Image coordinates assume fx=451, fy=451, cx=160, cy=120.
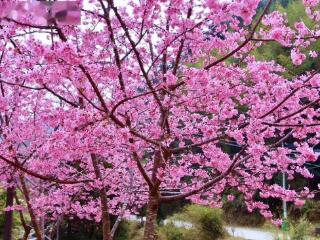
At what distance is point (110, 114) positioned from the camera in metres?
3.72

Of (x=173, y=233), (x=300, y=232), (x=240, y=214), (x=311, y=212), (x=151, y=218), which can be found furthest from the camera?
(x=240, y=214)

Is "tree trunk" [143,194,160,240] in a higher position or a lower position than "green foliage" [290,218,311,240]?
higher

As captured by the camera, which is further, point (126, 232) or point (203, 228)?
point (126, 232)

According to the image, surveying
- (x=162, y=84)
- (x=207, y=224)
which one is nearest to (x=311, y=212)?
(x=207, y=224)

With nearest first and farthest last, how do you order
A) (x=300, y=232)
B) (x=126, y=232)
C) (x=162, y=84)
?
(x=162, y=84)
(x=300, y=232)
(x=126, y=232)

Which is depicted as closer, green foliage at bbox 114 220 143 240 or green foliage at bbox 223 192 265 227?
green foliage at bbox 114 220 143 240

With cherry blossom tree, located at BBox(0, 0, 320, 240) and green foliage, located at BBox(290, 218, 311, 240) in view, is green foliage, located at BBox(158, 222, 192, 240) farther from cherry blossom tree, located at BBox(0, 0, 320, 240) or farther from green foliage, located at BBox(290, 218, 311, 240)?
cherry blossom tree, located at BBox(0, 0, 320, 240)

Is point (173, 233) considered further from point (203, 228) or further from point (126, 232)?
point (126, 232)

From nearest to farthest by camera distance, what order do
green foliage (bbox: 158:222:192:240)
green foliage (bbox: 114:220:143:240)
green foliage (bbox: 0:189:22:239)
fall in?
green foliage (bbox: 0:189:22:239), green foliage (bbox: 158:222:192:240), green foliage (bbox: 114:220:143:240)

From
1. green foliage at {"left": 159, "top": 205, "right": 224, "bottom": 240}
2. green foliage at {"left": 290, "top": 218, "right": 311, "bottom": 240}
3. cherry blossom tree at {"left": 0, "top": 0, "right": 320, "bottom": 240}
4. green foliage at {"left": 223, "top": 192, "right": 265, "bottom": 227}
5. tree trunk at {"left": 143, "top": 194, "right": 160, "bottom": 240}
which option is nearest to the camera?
cherry blossom tree at {"left": 0, "top": 0, "right": 320, "bottom": 240}

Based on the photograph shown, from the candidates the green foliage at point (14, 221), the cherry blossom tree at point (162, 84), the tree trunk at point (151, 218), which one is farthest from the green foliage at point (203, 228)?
the tree trunk at point (151, 218)

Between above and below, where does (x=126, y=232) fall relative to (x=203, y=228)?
below

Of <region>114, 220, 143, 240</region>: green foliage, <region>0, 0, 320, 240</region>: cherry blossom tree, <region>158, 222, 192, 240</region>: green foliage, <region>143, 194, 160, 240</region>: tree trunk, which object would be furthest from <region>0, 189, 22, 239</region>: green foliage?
<region>143, 194, 160, 240</region>: tree trunk

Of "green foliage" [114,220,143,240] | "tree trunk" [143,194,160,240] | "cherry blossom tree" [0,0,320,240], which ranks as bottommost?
"green foliage" [114,220,143,240]
